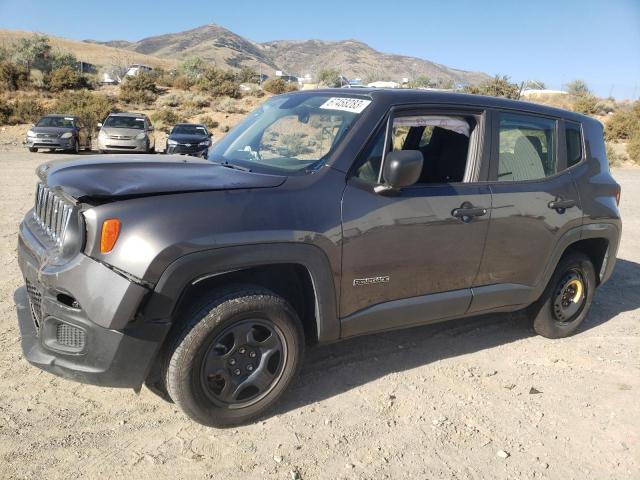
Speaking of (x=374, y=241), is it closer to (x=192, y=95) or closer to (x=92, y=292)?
(x=92, y=292)

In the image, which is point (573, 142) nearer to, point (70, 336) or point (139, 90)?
point (70, 336)

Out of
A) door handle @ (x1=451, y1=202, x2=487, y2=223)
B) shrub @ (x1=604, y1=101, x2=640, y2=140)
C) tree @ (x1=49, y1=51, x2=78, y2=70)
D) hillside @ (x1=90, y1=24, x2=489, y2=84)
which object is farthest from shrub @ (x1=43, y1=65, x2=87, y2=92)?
hillside @ (x1=90, y1=24, x2=489, y2=84)

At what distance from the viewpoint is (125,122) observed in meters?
20.3

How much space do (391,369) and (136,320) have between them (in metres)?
2.01

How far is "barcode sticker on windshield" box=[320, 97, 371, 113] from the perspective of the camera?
3.56 meters

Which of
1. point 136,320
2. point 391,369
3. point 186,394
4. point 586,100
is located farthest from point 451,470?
point 586,100

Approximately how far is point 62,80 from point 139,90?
503 cm

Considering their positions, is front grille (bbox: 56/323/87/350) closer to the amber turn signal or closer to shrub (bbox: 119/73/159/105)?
the amber turn signal

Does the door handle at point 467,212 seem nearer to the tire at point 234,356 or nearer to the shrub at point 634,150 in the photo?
the tire at point 234,356

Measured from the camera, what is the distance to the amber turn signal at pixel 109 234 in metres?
2.65

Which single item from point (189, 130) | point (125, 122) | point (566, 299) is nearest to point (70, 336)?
point (566, 299)

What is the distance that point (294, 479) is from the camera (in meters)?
2.78

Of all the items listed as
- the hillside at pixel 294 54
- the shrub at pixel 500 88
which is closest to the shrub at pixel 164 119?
the shrub at pixel 500 88

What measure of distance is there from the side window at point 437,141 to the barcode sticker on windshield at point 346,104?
214 millimetres
